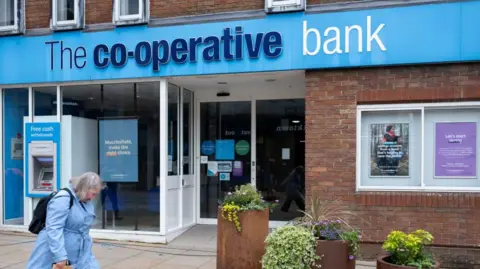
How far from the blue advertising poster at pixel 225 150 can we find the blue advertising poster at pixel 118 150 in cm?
177

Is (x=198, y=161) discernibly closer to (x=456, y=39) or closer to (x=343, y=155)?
(x=343, y=155)

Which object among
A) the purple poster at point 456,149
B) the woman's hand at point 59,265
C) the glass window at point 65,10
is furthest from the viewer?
the glass window at point 65,10

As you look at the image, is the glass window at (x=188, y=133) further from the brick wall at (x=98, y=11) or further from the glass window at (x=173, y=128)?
the brick wall at (x=98, y=11)

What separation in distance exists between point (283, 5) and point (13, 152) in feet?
20.5

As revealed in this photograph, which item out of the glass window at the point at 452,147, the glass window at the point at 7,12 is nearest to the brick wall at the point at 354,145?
the glass window at the point at 452,147

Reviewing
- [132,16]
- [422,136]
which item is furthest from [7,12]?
[422,136]

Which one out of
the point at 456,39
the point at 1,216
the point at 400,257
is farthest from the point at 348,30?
the point at 1,216

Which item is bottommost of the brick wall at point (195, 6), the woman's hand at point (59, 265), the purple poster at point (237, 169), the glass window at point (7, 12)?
the woman's hand at point (59, 265)

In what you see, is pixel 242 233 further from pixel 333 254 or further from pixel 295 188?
pixel 295 188

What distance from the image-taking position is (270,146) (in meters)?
9.32

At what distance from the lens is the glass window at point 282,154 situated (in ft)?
29.8

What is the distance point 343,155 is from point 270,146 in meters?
2.34

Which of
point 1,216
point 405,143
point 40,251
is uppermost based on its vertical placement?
point 405,143

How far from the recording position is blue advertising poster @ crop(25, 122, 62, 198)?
8891 mm
